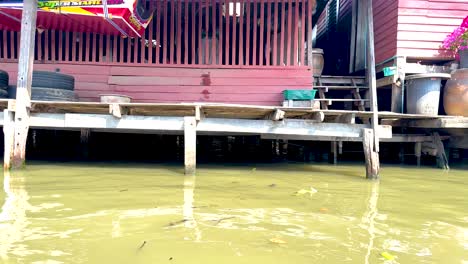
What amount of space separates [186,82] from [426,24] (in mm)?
5334

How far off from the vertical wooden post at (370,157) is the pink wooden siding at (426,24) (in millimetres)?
3020

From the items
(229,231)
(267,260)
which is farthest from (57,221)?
(267,260)

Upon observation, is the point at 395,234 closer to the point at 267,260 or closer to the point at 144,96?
the point at 267,260

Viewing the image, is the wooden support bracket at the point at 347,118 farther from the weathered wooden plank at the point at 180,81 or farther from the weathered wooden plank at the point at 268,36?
the weathered wooden plank at the point at 268,36

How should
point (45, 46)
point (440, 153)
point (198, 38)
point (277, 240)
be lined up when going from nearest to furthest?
point (277, 240), point (440, 153), point (45, 46), point (198, 38)

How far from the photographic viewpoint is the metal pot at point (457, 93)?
643 centimetres

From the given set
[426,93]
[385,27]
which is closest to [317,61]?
[385,27]

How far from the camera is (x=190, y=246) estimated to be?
7.42 feet

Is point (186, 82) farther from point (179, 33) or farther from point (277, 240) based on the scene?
point (277, 240)

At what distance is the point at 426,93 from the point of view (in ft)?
21.6

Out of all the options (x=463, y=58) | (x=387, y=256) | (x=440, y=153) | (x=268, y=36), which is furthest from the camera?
(x=268, y=36)

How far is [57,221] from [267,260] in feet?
5.46

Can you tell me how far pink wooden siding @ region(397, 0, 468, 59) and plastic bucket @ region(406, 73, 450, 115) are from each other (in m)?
1.17

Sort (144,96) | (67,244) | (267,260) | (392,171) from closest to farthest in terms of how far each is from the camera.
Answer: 1. (267,260)
2. (67,244)
3. (392,171)
4. (144,96)
